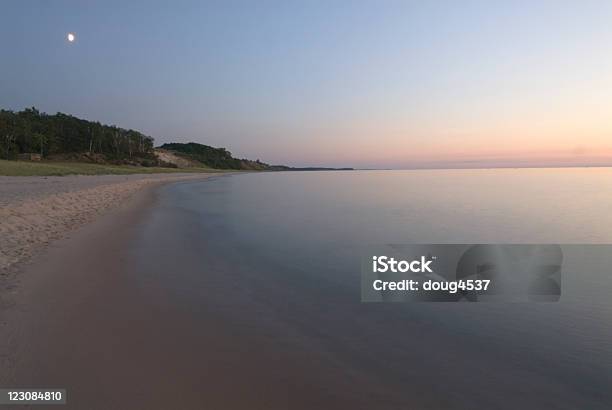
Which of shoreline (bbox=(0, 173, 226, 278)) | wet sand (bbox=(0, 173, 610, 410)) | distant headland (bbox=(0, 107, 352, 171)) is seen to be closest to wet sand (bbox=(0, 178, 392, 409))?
wet sand (bbox=(0, 173, 610, 410))

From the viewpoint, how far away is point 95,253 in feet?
32.9

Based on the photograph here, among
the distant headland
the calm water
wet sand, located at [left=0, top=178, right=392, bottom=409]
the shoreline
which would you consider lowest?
the calm water

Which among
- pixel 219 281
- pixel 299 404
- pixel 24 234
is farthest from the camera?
pixel 24 234

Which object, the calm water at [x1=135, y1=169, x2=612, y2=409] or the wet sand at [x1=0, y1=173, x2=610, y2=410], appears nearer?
the wet sand at [x1=0, y1=173, x2=610, y2=410]

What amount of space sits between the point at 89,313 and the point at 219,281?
2903mm

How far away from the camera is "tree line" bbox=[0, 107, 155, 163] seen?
8712cm

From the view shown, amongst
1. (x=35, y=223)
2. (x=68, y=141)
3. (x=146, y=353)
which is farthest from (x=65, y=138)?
(x=146, y=353)

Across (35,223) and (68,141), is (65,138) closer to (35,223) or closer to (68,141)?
(68,141)

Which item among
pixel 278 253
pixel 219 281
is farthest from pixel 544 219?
pixel 219 281

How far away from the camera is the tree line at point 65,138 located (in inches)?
3430

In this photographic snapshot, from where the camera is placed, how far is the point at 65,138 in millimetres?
114812

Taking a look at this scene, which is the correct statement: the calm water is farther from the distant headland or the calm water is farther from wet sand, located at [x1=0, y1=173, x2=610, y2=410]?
the distant headland

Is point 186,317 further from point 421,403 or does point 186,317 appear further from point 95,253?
point 95,253

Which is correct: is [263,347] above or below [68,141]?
below
